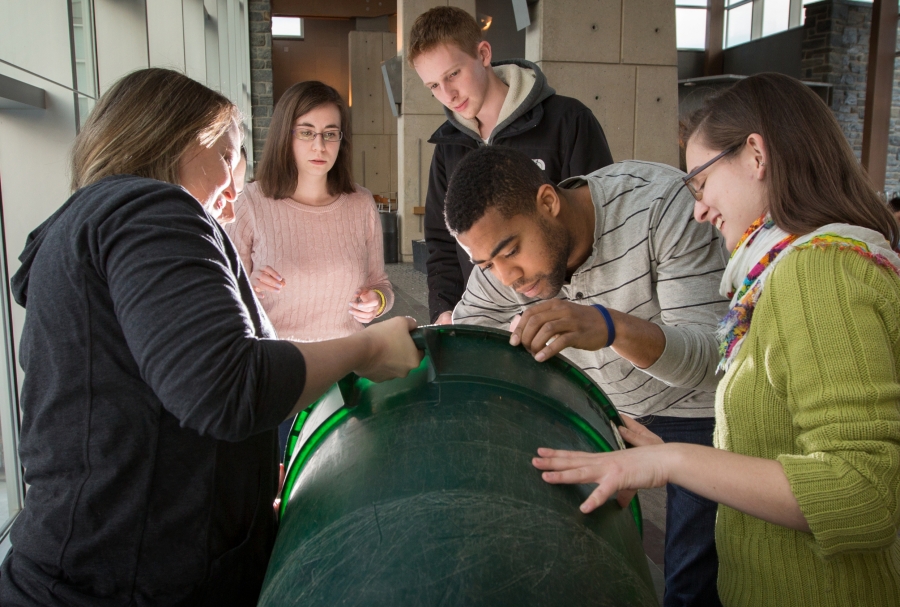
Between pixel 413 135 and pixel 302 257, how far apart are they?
7.40 metres

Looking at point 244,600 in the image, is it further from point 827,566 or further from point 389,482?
point 827,566

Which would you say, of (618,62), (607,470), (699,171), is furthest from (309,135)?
(618,62)

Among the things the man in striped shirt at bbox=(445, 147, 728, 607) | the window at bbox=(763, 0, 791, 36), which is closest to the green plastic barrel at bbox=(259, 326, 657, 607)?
the man in striped shirt at bbox=(445, 147, 728, 607)

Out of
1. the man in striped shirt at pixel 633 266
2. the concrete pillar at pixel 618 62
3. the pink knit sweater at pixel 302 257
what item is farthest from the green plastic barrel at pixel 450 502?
the concrete pillar at pixel 618 62

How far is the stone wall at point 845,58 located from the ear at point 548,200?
1396 centimetres

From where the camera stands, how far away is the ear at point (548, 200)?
1.70m

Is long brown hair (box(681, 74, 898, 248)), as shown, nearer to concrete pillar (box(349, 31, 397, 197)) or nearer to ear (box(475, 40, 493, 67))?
ear (box(475, 40, 493, 67))

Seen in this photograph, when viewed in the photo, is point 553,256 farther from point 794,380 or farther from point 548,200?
Answer: point 794,380

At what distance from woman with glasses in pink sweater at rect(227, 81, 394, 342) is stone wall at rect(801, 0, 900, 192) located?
44.6ft

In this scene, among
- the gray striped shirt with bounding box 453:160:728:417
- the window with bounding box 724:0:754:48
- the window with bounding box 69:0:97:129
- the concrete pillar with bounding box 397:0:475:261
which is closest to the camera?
the gray striped shirt with bounding box 453:160:728:417

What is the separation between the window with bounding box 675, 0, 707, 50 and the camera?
17.2 metres

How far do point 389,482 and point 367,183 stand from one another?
48.1 feet

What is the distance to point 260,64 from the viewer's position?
11.9m

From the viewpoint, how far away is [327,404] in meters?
1.13
